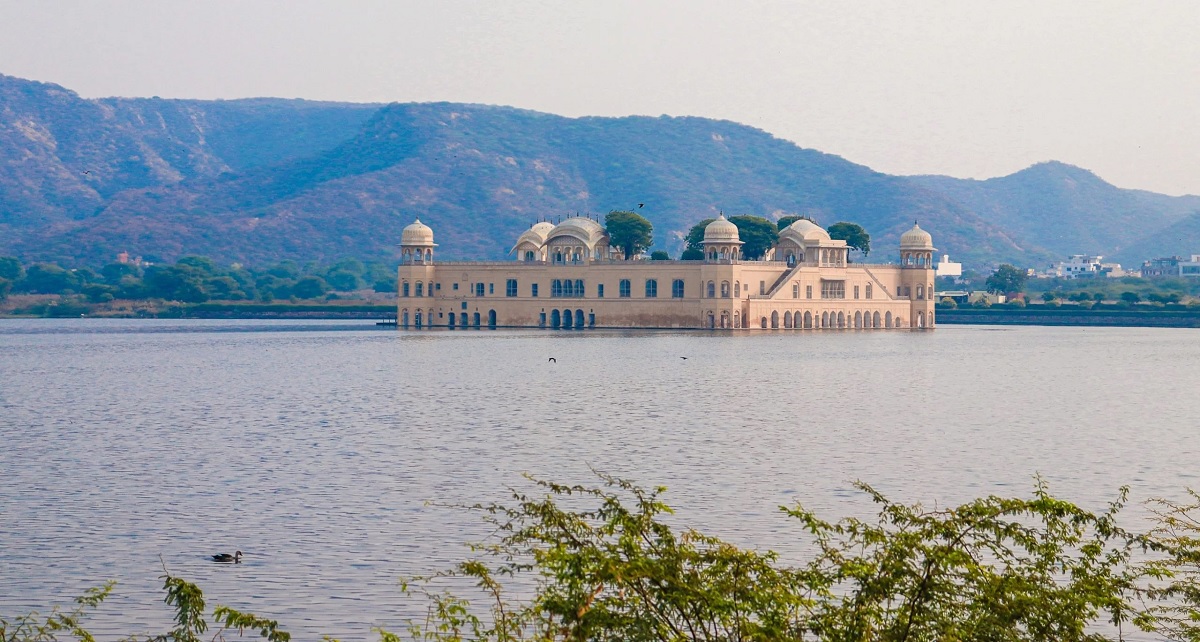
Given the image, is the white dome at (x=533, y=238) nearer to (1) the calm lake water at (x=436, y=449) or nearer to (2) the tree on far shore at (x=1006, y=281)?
(1) the calm lake water at (x=436, y=449)

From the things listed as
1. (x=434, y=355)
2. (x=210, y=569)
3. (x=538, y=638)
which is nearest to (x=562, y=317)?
(x=434, y=355)

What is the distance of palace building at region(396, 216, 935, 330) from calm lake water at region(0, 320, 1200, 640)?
35.7 m

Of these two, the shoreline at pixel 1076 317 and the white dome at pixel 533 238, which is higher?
the white dome at pixel 533 238

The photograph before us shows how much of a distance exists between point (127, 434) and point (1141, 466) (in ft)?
72.8

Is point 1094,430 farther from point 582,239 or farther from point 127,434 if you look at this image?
point 582,239

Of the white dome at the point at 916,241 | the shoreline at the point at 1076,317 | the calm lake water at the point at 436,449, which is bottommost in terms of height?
the calm lake water at the point at 436,449

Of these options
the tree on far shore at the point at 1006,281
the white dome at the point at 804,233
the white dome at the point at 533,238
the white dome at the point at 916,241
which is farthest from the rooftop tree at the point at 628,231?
the tree on far shore at the point at 1006,281

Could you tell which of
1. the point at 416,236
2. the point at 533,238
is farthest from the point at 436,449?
the point at 533,238

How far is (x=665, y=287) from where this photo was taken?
111750mm

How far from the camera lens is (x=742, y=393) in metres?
51.2

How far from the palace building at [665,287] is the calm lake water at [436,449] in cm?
3574

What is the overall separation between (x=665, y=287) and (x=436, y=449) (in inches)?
3090

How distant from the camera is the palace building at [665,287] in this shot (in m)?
111

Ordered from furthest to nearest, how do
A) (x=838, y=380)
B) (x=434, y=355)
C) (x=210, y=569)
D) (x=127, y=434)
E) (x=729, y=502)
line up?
(x=434, y=355), (x=838, y=380), (x=127, y=434), (x=729, y=502), (x=210, y=569)
